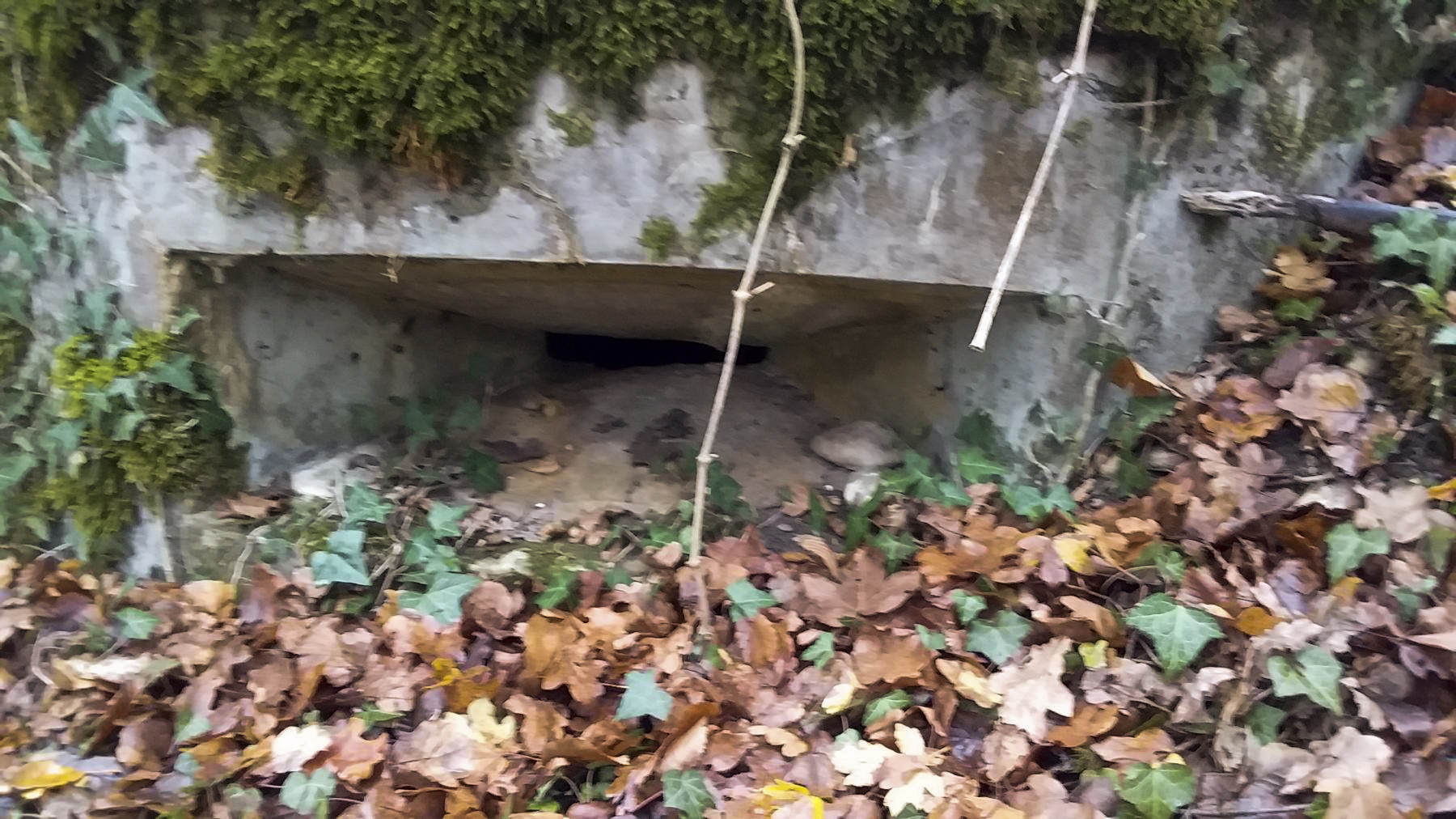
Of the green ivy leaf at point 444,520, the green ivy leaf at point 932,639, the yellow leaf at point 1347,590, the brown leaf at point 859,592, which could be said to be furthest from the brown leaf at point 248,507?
the yellow leaf at point 1347,590

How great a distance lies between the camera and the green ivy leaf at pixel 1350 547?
1.55 m

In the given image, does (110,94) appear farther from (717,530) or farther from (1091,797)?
(1091,797)

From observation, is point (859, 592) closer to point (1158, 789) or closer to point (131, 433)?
point (1158, 789)

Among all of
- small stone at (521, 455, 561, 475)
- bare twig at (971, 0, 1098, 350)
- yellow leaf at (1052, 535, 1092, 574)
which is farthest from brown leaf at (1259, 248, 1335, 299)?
small stone at (521, 455, 561, 475)

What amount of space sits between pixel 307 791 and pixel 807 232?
153cm

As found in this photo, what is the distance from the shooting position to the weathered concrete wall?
1792 millimetres

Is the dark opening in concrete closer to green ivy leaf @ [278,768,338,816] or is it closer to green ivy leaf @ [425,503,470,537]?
green ivy leaf @ [425,503,470,537]

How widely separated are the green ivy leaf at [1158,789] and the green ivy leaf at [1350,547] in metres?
0.50

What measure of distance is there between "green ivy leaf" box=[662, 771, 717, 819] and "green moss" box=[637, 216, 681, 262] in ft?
3.51

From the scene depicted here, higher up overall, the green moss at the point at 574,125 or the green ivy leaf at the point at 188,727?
the green moss at the point at 574,125

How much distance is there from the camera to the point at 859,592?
1873 millimetres

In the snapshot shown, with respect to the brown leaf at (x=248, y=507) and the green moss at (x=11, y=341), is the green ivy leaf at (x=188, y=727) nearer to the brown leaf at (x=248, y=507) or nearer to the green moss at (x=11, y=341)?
the brown leaf at (x=248, y=507)

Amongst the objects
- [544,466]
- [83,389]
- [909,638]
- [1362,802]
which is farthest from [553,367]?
[1362,802]

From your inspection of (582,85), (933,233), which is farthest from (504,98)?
(933,233)
